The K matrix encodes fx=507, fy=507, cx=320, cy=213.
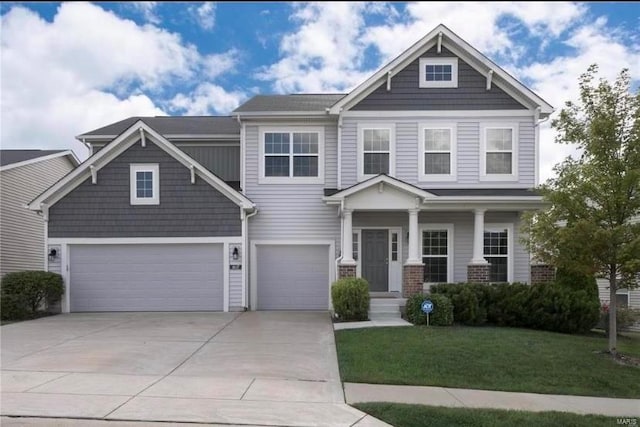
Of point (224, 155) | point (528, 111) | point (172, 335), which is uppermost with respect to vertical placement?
point (528, 111)

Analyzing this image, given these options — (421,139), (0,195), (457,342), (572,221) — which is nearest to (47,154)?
(0,195)

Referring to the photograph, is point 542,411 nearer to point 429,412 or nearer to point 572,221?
point 429,412

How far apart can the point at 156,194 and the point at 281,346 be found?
293 inches

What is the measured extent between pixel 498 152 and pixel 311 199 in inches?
232

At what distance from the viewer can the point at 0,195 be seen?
1745cm

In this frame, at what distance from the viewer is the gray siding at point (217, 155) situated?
17344 millimetres

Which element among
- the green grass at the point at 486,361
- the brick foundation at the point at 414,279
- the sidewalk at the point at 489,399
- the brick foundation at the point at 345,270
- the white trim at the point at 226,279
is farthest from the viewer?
the white trim at the point at 226,279

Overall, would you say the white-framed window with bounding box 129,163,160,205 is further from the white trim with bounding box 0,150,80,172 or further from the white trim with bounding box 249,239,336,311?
the white trim with bounding box 0,150,80,172

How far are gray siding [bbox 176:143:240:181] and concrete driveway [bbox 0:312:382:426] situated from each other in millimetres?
6245

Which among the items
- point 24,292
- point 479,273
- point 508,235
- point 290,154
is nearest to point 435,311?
point 479,273

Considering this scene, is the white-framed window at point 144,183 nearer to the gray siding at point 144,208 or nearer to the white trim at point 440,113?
the gray siding at point 144,208

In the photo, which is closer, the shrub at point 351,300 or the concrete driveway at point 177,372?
the concrete driveway at point 177,372

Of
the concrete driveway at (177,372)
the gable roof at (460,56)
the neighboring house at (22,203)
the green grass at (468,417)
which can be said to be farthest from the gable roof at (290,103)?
the green grass at (468,417)

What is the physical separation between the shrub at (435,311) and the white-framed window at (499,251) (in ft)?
11.8
